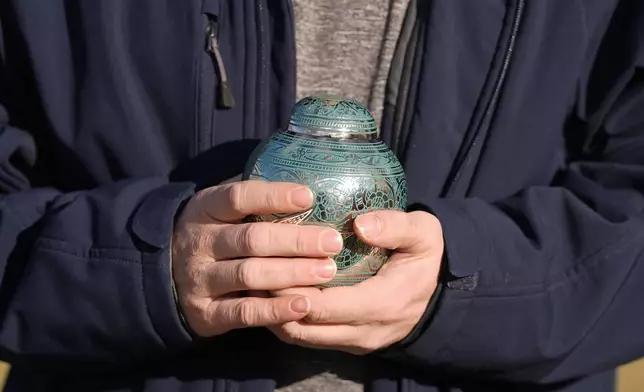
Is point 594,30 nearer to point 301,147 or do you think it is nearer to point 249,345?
point 301,147

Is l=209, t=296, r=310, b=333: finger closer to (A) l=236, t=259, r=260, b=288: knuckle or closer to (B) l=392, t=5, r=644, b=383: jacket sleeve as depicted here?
(A) l=236, t=259, r=260, b=288: knuckle

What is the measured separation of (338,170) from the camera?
0.99 meters

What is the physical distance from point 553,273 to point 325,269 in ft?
1.12

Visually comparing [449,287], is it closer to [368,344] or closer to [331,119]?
[368,344]

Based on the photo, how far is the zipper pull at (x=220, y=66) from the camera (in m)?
1.15

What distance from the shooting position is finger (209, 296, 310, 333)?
94cm

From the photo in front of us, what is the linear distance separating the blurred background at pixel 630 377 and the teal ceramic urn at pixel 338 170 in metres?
2.60

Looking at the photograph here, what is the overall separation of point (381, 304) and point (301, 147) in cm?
21

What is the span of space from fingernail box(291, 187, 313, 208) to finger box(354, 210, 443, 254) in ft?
0.21

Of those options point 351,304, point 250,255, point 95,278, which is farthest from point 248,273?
point 95,278

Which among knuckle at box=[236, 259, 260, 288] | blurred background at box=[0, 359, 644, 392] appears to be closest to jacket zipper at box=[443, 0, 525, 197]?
knuckle at box=[236, 259, 260, 288]

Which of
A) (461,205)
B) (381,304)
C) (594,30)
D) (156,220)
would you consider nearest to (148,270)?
(156,220)

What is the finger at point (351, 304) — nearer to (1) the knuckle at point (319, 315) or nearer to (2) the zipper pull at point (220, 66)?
(1) the knuckle at point (319, 315)

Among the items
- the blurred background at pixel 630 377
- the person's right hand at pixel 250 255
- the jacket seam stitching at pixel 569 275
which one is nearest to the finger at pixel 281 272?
the person's right hand at pixel 250 255
